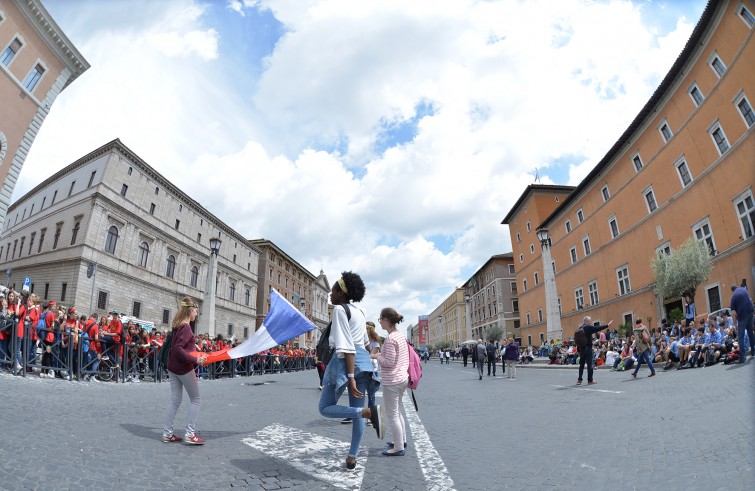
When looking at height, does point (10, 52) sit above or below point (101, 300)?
above

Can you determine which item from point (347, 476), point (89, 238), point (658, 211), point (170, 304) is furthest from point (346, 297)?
point (170, 304)

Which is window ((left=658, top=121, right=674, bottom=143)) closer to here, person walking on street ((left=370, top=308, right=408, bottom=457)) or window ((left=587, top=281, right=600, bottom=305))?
window ((left=587, top=281, right=600, bottom=305))

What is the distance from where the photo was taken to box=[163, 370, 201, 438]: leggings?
15.6 ft

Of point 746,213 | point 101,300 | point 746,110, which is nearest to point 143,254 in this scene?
point 101,300

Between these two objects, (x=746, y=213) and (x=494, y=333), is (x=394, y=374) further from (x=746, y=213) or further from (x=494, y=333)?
(x=494, y=333)

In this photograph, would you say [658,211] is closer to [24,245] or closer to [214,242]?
[214,242]

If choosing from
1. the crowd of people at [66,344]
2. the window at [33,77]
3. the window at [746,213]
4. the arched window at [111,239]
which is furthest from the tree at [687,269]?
the arched window at [111,239]

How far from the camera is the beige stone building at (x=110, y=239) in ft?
106

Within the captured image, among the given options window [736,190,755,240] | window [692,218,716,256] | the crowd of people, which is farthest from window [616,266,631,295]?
the crowd of people

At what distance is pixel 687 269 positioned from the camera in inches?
857

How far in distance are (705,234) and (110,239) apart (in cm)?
4216

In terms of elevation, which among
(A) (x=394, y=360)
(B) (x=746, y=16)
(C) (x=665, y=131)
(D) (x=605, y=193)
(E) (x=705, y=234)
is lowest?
(A) (x=394, y=360)

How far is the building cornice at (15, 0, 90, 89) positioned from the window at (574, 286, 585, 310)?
145ft

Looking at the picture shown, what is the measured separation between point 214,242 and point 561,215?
36.8m
